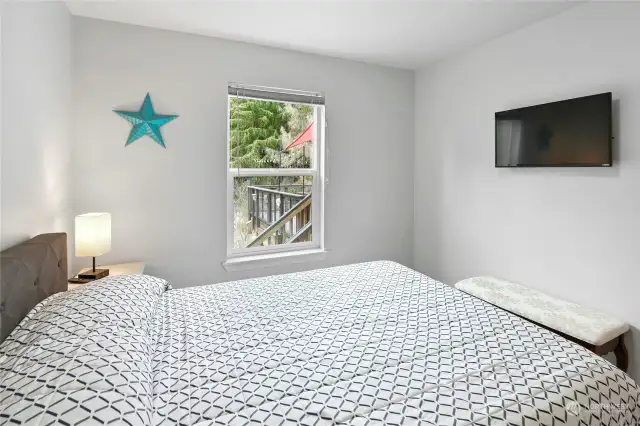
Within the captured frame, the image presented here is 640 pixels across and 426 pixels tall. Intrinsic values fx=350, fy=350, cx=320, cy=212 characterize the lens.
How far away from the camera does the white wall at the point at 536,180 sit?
2.18 meters

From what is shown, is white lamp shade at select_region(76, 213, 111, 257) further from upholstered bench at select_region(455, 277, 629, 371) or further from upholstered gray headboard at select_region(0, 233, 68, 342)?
upholstered bench at select_region(455, 277, 629, 371)

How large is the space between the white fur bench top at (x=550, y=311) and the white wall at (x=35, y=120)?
2.86m

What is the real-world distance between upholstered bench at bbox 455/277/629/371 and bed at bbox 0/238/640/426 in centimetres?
70

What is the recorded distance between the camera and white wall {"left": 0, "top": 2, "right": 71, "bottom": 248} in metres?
1.52

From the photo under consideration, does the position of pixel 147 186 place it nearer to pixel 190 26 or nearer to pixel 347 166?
pixel 190 26

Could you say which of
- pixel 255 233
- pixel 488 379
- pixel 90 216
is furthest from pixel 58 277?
pixel 488 379

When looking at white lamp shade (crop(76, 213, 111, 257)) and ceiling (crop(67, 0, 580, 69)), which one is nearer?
white lamp shade (crop(76, 213, 111, 257))

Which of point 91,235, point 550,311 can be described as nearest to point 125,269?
point 91,235

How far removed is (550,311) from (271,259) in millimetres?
2188

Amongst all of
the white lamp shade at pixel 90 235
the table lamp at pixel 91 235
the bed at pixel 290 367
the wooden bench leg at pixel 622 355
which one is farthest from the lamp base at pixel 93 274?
the wooden bench leg at pixel 622 355

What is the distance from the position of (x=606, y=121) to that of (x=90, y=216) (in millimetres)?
3302

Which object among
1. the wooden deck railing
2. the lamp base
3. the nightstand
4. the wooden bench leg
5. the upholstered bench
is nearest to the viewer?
the upholstered bench

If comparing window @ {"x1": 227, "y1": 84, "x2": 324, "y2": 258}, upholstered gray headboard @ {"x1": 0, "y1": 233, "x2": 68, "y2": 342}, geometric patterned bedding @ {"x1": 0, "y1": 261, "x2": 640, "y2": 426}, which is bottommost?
geometric patterned bedding @ {"x1": 0, "y1": 261, "x2": 640, "y2": 426}

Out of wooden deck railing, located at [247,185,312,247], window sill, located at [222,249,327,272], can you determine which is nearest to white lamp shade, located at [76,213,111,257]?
window sill, located at [222,249,327,272]
